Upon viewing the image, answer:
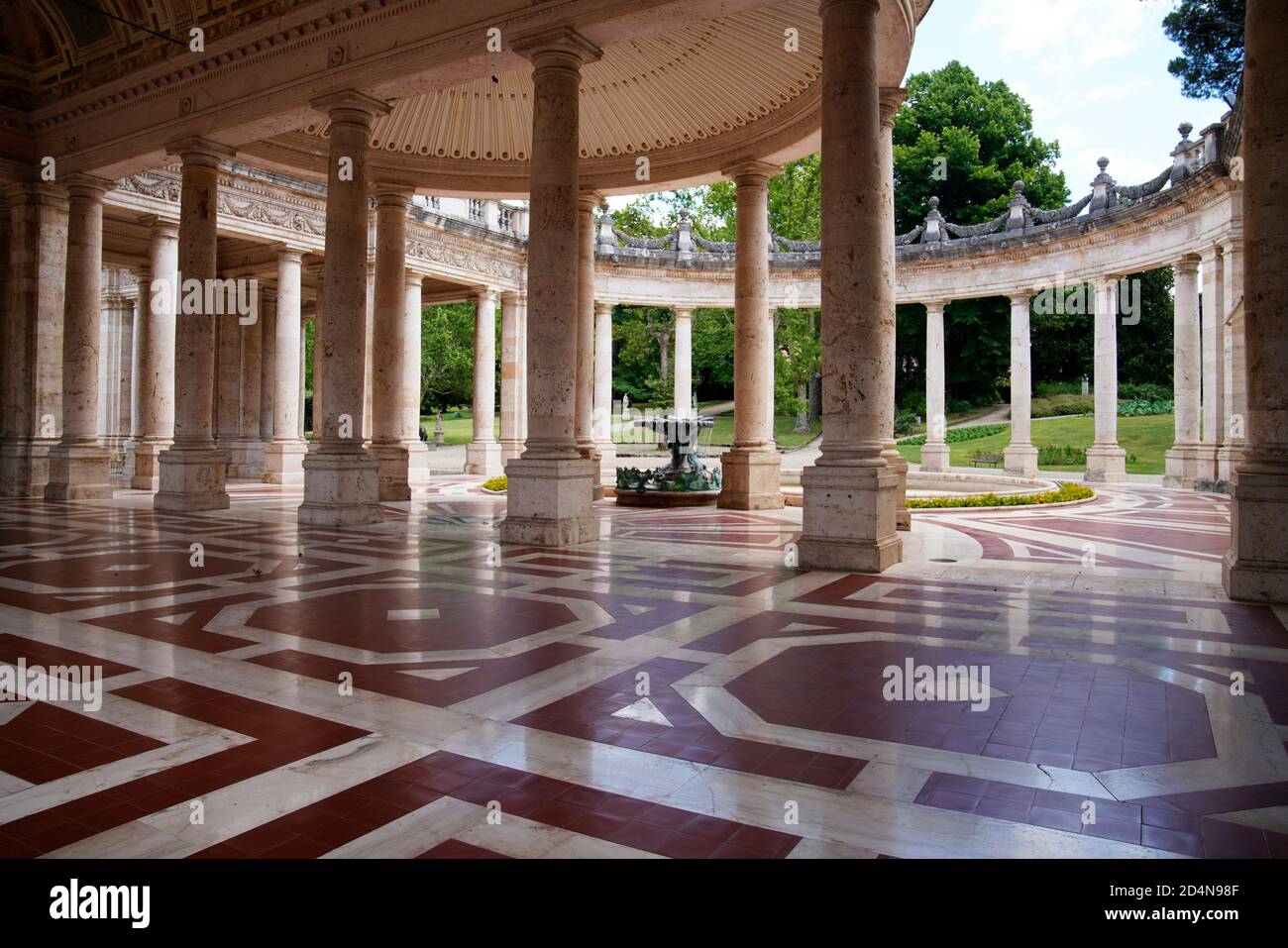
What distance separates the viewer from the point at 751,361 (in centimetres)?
2258

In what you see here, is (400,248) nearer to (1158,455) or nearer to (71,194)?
(71,194)

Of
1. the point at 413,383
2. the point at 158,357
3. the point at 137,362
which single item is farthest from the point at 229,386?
the point at 413,383

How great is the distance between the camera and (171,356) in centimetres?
3077

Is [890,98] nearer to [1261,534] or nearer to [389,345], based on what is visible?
[1261,534]

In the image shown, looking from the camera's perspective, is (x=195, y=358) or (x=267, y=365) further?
(x=267, y=365)

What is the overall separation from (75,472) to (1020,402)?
3625 cm

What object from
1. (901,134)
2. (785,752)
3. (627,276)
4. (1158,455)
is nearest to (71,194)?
(627,276)

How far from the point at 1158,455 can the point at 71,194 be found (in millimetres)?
47286

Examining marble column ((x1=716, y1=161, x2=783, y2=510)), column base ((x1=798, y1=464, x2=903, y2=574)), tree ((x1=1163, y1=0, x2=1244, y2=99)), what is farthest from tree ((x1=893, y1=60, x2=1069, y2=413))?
column base ((x1=798, y1=464, x2=903, y2=574))

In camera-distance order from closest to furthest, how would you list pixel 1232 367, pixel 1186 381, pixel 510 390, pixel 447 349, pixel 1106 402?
pixel 1232 367
pixel 1186 381
pixel 1106 402
pixel 510 390
pixel 447 349

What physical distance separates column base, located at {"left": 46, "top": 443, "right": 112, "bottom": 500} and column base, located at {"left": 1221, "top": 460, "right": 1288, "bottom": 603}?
27281mm

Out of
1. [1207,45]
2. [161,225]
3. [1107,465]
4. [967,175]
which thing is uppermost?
[967,175]

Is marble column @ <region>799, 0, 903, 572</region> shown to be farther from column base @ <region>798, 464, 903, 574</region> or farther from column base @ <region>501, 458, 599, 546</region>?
column base @ <region>501, 458, 599, 546</region>

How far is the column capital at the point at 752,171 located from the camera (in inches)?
902
